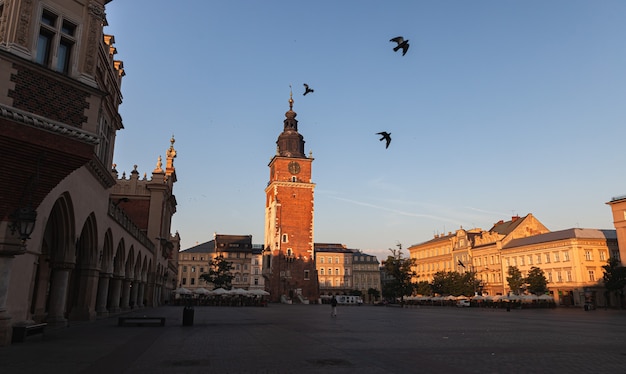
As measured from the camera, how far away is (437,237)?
10988cm

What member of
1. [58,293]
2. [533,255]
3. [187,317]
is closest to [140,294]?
[187,317]

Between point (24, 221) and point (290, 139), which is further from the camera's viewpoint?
point (290, 139)

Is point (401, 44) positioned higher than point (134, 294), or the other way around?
point (401, 44)

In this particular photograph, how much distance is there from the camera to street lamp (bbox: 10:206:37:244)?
11.4 m

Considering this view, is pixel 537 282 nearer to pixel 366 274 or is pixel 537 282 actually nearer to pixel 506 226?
pixel 506 226

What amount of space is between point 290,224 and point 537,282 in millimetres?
42605

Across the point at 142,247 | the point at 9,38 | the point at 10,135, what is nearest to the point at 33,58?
the point at 9,38

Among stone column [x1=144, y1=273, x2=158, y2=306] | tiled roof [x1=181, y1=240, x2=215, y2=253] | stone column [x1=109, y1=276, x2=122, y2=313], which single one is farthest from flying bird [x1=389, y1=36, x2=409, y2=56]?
tiled roof [x1=181, y1=240, x2=215, y2=253]

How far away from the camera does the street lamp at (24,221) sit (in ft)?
37.2

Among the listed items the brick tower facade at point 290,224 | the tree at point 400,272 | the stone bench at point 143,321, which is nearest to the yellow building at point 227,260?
the brick tower facade at point 290,224

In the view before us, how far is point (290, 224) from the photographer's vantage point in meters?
87.0

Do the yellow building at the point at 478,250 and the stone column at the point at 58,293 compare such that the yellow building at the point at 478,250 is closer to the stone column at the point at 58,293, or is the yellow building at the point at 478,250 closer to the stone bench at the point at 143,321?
the stone bench at the point at 143,321

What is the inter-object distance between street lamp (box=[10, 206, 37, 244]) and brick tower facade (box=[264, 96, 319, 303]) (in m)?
72.7

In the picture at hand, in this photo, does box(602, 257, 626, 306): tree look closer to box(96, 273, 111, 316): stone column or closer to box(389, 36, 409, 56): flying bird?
box(389, 36, 409, 56): flying bird
